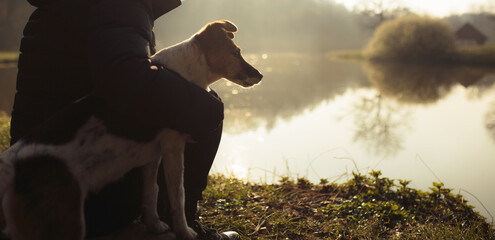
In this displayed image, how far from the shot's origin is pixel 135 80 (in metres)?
1.71

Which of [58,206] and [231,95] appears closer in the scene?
[58,206]

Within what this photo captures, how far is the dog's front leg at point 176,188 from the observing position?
2.24m

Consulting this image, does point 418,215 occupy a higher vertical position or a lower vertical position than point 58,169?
higher

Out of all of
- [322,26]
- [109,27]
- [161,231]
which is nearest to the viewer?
[109,27]

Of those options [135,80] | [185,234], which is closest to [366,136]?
[185,234]

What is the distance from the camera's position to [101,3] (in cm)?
192

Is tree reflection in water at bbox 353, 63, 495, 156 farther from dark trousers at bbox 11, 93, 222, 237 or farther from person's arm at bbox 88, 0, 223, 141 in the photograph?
person's arm at bbox 88, 0, 223, 141

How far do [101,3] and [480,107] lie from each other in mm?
9539

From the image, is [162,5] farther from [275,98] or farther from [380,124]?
[275,98]

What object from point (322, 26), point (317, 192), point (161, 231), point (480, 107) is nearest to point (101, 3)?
point (161, 231)

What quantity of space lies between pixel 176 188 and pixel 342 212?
2047 millimetres

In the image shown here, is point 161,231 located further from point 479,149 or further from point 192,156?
point 479,149

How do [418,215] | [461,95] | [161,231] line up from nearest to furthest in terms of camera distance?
1. [161,231]
2. [418,215]
3. [461,95]

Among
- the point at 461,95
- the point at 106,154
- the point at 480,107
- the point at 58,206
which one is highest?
the point at 461,95
